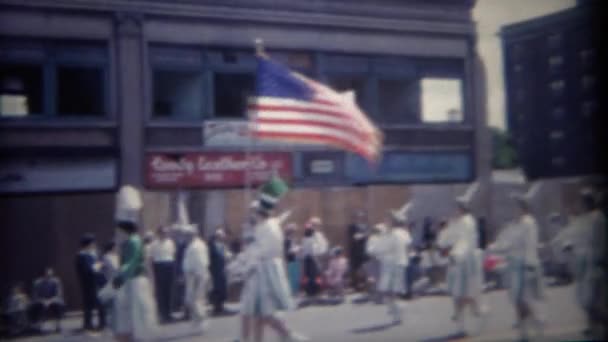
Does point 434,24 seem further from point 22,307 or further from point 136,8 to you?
point 22,307

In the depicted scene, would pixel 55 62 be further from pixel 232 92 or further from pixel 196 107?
pixel 232 92

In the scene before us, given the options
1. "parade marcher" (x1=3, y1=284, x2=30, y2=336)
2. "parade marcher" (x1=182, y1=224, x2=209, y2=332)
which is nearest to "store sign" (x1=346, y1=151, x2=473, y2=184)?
"parade marcher" (x1=182, y1=224, x2=209, y2=332)

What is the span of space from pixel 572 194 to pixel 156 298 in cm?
717

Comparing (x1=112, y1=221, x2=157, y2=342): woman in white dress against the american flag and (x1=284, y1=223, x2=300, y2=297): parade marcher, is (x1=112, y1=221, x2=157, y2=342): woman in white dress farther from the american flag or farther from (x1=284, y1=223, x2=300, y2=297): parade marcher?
(x1=284, y1=223, x2=300, y2=297): parade marcher

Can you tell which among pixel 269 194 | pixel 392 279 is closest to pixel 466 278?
pixel 392 279

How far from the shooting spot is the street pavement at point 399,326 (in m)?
9.27

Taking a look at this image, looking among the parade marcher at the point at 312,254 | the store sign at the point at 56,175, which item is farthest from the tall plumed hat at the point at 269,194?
the store sign at the point at 56,175

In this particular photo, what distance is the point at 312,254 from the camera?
43.4 ft

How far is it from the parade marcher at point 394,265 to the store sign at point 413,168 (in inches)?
154

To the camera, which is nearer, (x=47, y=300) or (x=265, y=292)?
(x=265, y=292)

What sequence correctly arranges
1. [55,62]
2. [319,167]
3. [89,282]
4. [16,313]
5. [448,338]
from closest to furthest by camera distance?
[448,338], [16,313], [89,282], [55,62], [319,167]

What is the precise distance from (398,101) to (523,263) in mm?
7174

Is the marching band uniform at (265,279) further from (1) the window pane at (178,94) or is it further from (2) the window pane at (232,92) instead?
(1) the window pane at (178,94)

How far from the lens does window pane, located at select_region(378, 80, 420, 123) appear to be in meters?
15.3
